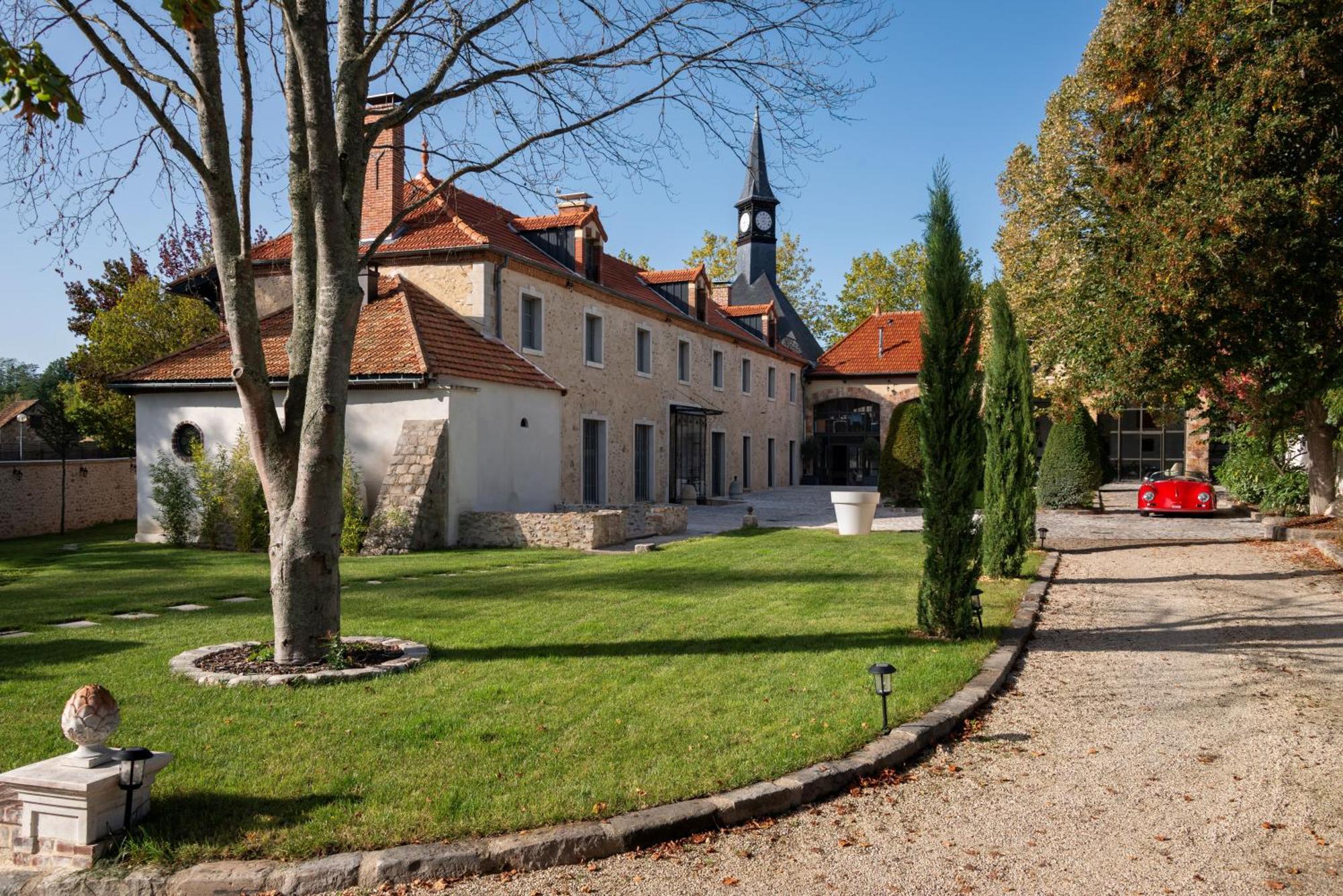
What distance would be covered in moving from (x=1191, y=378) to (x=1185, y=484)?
8.26 meters

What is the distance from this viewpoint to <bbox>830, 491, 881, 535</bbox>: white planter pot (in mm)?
16156

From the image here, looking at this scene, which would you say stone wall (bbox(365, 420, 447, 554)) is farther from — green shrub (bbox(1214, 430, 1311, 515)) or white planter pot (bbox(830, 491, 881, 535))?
green shrub (bbox(1214, 430, 1311, 515))

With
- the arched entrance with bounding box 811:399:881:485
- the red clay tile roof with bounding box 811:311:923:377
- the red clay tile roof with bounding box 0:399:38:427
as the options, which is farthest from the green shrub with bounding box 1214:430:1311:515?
the red clay tile roof with bounding box 0:399:38:427

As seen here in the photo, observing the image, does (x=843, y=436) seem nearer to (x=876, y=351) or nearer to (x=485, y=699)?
(x=876, y=351)

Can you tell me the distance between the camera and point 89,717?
3557mm

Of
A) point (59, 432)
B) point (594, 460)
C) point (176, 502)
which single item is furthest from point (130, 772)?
point (59, 432)

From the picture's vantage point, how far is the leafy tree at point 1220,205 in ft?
32.9

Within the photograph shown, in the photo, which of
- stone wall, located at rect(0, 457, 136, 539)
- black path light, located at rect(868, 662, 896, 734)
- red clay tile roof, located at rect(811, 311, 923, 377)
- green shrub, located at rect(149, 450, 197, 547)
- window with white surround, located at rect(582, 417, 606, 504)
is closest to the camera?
black path light, located at rect(868, 662, 896, 734)

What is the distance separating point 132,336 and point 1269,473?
91.6ft

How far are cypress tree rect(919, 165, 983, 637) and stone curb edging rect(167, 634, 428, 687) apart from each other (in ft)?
13.3

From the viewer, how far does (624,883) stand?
11.1 feet

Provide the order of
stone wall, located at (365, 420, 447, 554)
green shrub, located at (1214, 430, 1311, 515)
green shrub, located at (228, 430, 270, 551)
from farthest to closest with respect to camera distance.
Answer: green shrub, located at (1214, 430, 1311, 515)
green shrub, located at (228, 430, 270, 551)
stone wall, located at (365, 420, 447, 554)

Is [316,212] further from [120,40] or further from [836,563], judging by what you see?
[836,563]

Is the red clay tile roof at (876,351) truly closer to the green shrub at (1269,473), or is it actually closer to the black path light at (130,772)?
the green shrub at (1269,473)
